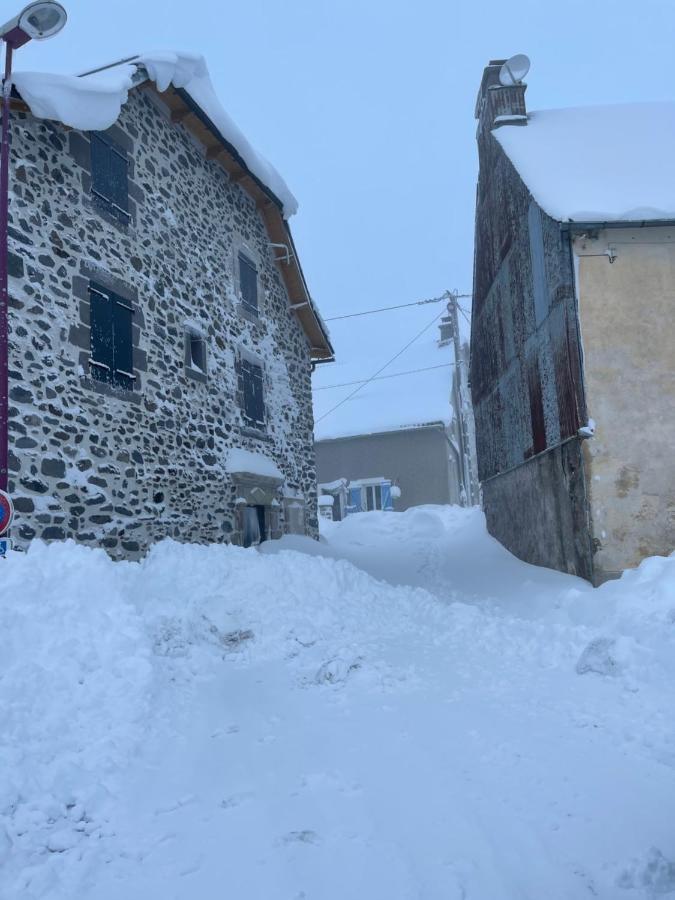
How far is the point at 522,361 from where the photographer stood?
37.5 ft

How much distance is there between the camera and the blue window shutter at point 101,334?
26.6 ft

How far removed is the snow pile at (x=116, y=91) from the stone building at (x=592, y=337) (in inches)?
217

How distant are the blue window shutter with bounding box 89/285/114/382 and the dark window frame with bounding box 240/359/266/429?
3907 mm

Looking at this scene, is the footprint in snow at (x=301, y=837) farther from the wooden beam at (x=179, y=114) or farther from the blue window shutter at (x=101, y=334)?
the wooden beam at (x=179, y=114)

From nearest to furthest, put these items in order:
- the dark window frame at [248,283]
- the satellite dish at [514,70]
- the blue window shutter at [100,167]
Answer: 1. the blue window shutter at [100,167]
2. the satellite dish at [514,70]
3. the dark window frame at [248,283]

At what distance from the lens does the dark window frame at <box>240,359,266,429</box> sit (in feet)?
40.0

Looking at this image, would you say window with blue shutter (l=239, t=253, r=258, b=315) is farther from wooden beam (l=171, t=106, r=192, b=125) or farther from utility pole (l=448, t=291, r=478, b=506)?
utility pole (l=448, t=291, r=478, b=506)

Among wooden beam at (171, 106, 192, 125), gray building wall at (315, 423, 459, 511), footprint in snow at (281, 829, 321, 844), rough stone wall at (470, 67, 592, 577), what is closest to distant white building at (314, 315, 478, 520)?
gray building wall at (315, 423, 459, 511)

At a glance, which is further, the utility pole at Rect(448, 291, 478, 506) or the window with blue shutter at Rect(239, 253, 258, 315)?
the utility pole at Rect(448, 291, 478, 506)

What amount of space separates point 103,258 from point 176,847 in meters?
7.75

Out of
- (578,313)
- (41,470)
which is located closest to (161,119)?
(41,470)

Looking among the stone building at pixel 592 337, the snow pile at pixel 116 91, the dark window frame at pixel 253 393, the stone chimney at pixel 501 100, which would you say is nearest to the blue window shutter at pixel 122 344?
the snow pile at pixel 116 91

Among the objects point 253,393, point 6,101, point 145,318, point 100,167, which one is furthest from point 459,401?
point 6,101

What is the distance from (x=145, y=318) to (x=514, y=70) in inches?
382
